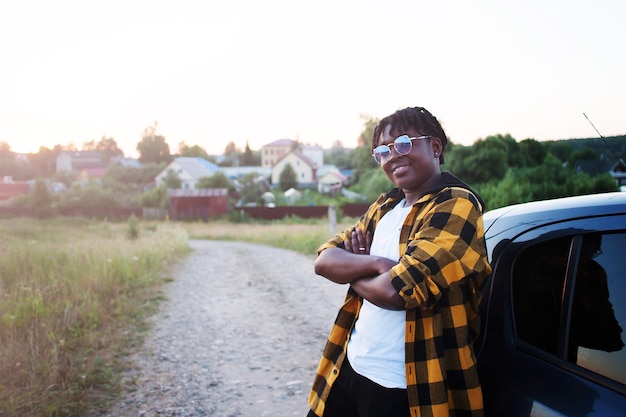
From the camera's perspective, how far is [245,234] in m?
27.3

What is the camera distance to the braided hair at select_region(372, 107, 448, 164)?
2.13m

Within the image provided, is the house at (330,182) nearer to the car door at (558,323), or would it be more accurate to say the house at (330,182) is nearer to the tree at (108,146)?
the tree at (108,146)

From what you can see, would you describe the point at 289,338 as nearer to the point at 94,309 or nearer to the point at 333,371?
the point at 94,309

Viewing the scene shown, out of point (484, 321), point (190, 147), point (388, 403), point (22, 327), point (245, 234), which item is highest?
point (190, 147)

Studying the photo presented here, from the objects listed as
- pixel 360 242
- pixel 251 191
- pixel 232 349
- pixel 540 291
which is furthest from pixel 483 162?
pixel 251 191

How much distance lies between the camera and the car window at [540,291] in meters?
1.65

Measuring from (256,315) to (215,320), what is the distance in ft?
2.11

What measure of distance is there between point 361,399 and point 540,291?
77 centimetres

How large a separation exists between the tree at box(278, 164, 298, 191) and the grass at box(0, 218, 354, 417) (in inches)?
2355

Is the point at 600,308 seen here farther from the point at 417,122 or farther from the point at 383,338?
the point at 417,122

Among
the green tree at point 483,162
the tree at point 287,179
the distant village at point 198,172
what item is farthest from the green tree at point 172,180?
the green tree at point 483,162

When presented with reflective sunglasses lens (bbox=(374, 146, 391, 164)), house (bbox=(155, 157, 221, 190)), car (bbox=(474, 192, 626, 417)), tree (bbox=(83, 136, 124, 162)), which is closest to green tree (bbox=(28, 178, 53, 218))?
reflective sunglasses lens (bbox=(374, 146, 391, 164))

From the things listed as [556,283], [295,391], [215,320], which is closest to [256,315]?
[215,320]

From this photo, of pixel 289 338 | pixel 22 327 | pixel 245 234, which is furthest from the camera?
pixel 245 234
